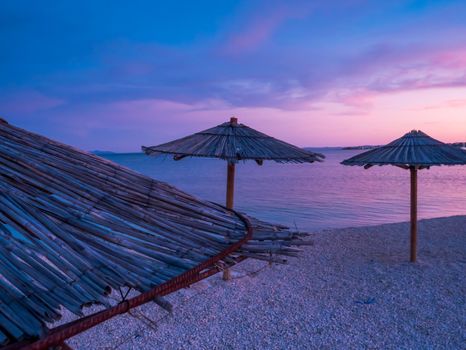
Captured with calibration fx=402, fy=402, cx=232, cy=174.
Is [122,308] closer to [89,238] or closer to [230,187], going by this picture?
[89,238]

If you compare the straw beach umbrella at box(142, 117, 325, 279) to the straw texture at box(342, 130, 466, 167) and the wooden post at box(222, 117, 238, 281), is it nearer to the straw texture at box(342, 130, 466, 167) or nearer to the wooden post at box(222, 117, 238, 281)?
the wooden post at box(222, 117, 238, 281)

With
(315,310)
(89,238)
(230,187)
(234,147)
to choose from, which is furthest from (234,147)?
(89,238)

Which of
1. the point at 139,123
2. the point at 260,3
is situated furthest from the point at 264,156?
the point at 139,123

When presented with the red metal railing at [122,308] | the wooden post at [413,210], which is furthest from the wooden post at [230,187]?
the red metal railing at [122,308]

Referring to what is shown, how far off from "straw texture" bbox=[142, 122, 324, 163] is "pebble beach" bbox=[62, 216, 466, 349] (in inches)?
63.7

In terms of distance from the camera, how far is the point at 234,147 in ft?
15.4

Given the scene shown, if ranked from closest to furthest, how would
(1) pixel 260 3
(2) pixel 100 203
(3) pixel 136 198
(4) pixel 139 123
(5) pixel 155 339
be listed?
(2) pixel 100 203 → (3) pixel 136 198 → (5) pixel 155 339 → (1) pixel 260 3 → (4) pixel 139 123

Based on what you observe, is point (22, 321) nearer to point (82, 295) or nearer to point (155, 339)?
point (82, 295)

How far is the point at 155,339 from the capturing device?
377 centimetres

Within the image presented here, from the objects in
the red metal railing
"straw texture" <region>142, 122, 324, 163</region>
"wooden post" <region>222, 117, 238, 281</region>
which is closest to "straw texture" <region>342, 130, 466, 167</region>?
"straw texture" <region>142, 122, 324, 163</region>

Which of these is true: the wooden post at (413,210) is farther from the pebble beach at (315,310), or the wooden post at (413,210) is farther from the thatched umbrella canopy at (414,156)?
the pebble beach at (315,310)

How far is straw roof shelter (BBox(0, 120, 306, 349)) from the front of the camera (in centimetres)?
93

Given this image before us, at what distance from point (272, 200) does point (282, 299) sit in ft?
43.7

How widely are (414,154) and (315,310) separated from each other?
263 centimetres
